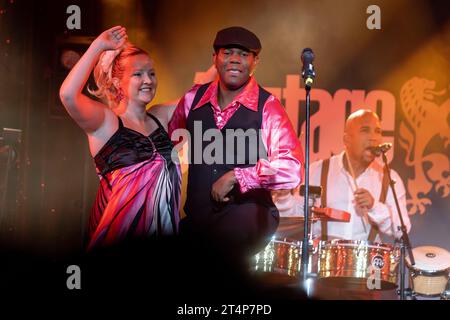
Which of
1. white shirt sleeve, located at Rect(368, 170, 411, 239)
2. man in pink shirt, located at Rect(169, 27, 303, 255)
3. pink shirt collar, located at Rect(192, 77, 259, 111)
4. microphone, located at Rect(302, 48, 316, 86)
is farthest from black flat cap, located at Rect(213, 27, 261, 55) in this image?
white shirt sleeve, located at Rect(368, 170, 411, 239)

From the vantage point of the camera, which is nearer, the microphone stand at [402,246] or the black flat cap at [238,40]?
the black flat cap at [238,40]

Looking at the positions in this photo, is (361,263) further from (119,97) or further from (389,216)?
(119,97)

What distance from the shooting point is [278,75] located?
21.8ft

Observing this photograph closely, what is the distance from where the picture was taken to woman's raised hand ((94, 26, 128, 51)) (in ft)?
16.6

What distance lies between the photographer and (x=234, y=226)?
511 centimetres

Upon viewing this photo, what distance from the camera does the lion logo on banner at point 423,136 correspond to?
263 inches

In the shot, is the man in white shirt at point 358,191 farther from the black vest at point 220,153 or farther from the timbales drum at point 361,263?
the black vest at point 220,153

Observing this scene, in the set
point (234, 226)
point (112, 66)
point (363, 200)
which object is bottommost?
point (234, 226)

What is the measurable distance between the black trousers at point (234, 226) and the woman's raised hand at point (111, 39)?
54.0 inches

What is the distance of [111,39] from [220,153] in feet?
3.81

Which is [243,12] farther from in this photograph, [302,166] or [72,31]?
[302,166]

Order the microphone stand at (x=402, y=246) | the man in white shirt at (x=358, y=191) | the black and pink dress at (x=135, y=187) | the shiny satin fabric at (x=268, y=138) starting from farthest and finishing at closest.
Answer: the man in white shirt at (x=358, y=191) < the microphone stand at (x=402, y=246) < the black and pink dress at (x=135, y=187) < the shiny satin fabric at (x=268, y=138)

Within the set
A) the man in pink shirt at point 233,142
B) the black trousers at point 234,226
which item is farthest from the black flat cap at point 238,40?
the black trousers at point 234,226

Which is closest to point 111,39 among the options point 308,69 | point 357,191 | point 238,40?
point 238,40
